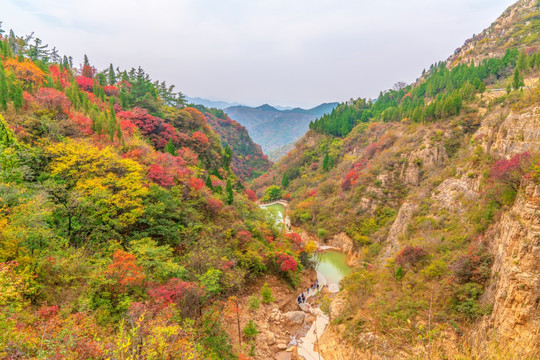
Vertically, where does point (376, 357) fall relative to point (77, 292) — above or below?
below

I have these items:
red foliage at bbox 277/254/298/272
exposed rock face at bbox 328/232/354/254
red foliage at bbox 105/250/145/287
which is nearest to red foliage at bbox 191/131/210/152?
red foliage at bbox 277/254/298/272

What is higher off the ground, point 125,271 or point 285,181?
point 125,271

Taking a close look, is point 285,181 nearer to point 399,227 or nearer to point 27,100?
point 399,227

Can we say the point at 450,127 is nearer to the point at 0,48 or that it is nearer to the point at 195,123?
the point at 195,123

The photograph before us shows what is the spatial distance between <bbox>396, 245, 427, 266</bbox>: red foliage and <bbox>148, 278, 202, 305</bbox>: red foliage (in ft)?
48.7

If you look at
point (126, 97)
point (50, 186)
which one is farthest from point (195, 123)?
point (50, 186)

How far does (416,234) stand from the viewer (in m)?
23.8

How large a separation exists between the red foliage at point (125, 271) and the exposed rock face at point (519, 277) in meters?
16.7

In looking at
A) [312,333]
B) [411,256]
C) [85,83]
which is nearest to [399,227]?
[411,256]

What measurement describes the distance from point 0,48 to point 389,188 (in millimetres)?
51144

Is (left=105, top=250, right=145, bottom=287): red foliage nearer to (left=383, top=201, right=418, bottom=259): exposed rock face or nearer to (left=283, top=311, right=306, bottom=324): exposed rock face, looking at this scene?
(left=283, top=311, right=306, bottom=324): exposed rock face

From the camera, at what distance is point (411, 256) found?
1891 centimetres

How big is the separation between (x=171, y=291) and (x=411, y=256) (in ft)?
54.6

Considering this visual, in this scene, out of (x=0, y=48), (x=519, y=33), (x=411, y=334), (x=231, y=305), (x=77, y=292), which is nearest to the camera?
(x=77, y=292)
